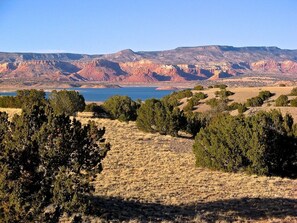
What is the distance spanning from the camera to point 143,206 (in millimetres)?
15586

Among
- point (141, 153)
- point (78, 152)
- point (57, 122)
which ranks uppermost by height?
point (57, 122)

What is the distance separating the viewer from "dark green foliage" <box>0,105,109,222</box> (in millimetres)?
11164

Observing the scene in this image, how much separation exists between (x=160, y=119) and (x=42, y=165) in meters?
25.0

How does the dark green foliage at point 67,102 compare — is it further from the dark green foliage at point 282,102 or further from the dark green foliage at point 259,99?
the dark green foliage at point 282,102

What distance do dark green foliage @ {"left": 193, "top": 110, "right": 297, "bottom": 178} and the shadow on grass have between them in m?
5.73

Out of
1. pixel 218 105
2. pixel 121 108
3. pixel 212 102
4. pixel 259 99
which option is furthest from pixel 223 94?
pixel 121 108

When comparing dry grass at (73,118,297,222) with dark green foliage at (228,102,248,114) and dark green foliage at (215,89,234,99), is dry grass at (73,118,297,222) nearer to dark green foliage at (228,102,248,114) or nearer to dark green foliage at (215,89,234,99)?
dark green foliage at (228,102,248,114)

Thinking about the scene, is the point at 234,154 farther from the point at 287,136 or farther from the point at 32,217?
the point at 32,217

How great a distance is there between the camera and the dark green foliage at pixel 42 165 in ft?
36.6

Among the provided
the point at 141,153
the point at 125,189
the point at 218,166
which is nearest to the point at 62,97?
the point at 141,153

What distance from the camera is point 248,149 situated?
2316 centimetres

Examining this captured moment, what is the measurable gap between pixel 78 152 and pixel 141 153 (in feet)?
45.1

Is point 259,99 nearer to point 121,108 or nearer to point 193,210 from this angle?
point 121,108

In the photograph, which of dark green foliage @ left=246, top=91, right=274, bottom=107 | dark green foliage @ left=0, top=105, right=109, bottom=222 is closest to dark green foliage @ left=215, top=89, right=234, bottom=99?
dark green foliage @ left=246, top=91, right=274, bottom=107
